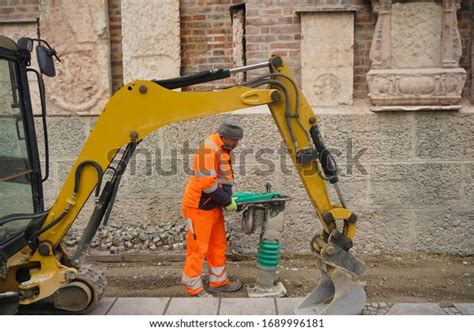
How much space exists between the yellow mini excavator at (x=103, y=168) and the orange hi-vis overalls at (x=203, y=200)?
0.98 meters

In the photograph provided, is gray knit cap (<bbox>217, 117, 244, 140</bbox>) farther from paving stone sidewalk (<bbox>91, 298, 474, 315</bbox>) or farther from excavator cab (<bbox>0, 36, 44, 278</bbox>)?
excavator cab (<bbox>0, 36, 44, 278</bbox>)

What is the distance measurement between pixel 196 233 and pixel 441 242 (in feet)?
10.5

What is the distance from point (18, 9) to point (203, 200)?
3649 mm

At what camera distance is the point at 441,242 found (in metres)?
5.86

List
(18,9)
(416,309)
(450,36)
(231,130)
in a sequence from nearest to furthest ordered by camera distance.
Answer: (416,309)
(231,130)
(450,36)
(18,9)

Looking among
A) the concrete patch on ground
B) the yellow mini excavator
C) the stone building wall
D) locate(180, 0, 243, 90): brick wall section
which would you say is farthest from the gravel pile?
the concrete patch on ground

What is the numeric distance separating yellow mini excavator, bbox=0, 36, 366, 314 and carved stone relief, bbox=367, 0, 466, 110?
96.7 inches

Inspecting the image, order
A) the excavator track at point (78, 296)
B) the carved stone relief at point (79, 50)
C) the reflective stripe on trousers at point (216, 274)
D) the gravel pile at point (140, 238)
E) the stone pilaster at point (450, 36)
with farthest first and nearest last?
1. the carved stone relief at point (79, 50)
2. the gravel pile at point (140, 238)
3. the stone pilaster at point (450, 36)
4. the reflective stripe on trousers at point (216, 274)
5. the excavator track at point (78, 296)

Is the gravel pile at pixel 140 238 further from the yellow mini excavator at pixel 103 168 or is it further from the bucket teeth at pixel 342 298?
the bucket teeth at pixel 342 298

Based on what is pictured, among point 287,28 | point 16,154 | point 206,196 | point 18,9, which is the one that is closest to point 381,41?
point 287,28

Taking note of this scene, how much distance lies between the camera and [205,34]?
6.02 m

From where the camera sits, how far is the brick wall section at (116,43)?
5.99 metres

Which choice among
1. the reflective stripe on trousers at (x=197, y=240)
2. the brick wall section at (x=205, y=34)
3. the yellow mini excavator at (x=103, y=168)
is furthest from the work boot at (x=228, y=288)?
the brick wall section at (x=205, y=34)

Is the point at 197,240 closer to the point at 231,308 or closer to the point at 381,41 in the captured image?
the point at 231,308
